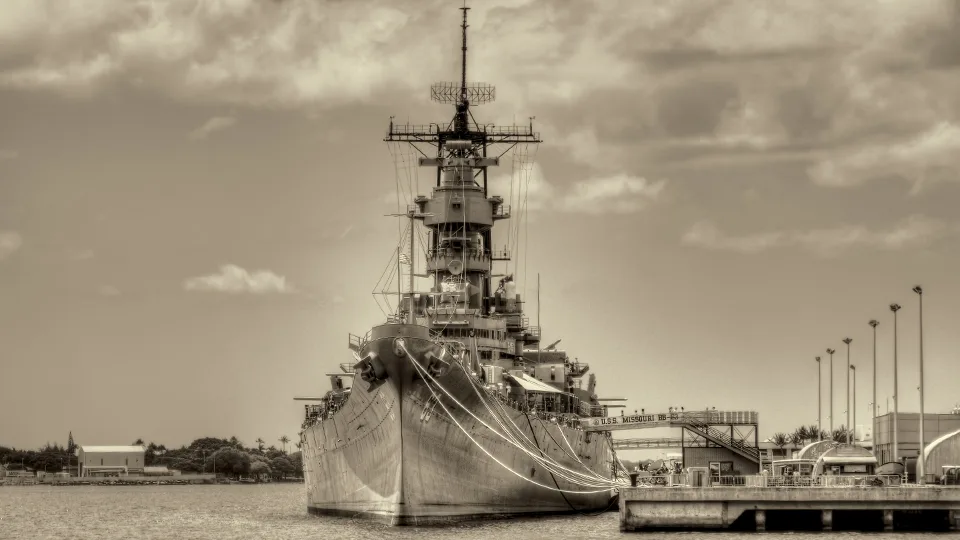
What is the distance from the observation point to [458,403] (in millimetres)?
59656

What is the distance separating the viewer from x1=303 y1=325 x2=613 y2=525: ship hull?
58094mm

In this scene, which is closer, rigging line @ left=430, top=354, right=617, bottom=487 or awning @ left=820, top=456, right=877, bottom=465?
rigging line @ left=430, top=354, right=617, bottom=487

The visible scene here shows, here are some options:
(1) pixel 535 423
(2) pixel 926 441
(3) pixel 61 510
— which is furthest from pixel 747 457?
(3) pixel 61 510

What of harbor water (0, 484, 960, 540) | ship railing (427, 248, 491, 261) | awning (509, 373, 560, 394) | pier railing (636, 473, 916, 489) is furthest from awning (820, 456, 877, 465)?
ship railing (427, 248, 491, 261)

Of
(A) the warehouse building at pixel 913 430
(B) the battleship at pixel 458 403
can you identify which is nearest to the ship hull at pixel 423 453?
(B) the battleship at pixel 458 403

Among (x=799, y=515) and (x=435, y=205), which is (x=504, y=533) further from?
(x=435, y=205)

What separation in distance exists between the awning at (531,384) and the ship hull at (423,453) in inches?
73.2

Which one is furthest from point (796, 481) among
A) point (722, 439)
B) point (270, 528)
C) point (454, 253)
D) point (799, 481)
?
point (454, 253)

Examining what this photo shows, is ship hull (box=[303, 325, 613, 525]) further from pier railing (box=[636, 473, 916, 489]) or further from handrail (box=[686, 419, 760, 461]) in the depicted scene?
handrail (box=[686, 419, 760, 461])

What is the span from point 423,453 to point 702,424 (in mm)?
19238

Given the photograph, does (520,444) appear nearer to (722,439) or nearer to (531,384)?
(531,384)

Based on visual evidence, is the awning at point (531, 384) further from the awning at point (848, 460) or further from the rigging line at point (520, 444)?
the awning at point (848, 460)

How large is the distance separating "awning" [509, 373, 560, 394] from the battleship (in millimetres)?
156

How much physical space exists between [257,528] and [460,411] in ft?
44.5
